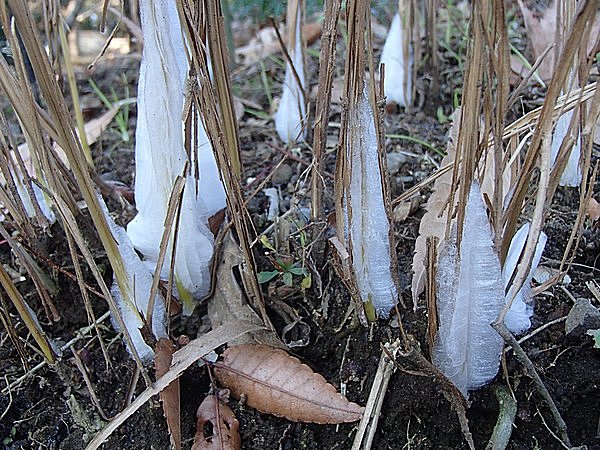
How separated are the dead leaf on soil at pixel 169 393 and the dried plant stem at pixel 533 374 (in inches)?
13.8

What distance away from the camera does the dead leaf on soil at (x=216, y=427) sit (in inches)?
29.2

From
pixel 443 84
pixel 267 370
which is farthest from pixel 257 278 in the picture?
pixel 443 84

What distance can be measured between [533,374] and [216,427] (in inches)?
14.3

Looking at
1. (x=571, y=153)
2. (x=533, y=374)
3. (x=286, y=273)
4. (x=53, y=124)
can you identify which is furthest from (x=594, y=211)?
(x=53, y=124)

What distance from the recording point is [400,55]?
47.8 inches

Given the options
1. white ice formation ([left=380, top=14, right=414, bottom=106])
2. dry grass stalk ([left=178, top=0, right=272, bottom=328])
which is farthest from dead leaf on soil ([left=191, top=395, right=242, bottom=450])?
white ice formation ([left=380, top=14, right=414, bottom=106])

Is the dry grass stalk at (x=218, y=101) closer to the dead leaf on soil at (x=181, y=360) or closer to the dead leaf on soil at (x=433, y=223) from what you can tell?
the dead leaf on soil at (x=181, y=360)

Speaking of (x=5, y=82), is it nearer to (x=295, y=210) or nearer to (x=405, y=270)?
(x=295, y=210)

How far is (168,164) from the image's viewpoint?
2.51 feet

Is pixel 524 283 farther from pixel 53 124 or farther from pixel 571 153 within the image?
pixel 53 124

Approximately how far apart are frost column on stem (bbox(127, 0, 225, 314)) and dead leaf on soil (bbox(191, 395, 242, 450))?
0.14m

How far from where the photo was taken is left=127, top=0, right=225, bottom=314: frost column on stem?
0.73 m

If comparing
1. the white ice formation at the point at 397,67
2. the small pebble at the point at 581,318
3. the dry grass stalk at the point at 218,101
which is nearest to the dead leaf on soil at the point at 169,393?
the dry grass stalk at the point at 218,101

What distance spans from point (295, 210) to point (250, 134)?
407 mm
